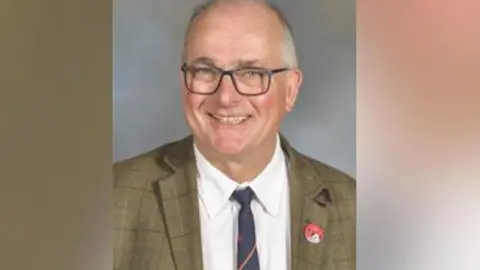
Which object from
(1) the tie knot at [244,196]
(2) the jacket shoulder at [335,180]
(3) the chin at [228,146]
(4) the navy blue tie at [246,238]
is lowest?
(4) the navy blue tie at [246,238]

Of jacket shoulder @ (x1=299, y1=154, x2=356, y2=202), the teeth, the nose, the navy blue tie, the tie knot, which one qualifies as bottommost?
the navy blue tie

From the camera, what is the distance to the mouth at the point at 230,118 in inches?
68.4

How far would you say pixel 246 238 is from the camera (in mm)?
1731

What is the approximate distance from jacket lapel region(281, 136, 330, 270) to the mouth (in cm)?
11

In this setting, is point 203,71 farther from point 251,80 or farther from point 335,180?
point 335,180

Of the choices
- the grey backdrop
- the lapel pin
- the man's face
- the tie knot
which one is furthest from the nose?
the lapel pin

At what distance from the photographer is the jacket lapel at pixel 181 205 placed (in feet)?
5.64

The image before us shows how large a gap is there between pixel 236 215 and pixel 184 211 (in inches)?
Answer: 4.8

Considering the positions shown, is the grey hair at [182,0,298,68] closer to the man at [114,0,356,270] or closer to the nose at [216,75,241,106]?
the man at [114,0,356,270]

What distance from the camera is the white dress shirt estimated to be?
173cm

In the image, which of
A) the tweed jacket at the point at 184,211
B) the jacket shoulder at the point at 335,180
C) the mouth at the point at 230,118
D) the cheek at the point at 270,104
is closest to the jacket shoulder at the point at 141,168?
the tweed jacket at the point at 184,211

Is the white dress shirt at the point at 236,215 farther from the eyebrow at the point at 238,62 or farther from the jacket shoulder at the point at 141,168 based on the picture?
the eyebrow at the point at 238,62

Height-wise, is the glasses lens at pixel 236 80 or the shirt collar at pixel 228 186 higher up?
the glasses lens at pixel 236 80

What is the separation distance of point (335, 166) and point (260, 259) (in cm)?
28
